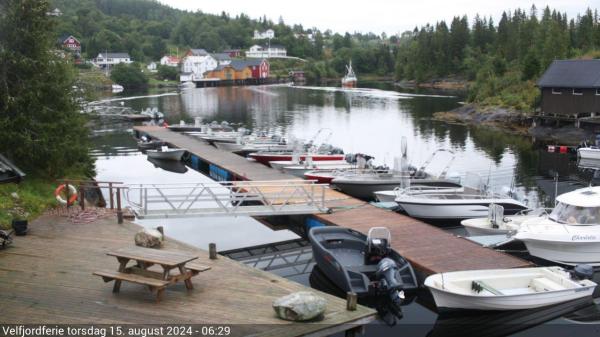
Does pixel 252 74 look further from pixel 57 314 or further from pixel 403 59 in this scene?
pixel 57 314

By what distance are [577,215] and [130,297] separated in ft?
43.3

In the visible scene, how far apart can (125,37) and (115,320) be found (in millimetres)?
188945

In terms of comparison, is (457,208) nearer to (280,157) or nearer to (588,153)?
(280,157)

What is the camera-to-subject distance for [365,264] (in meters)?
16.0

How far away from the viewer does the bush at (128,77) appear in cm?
13450

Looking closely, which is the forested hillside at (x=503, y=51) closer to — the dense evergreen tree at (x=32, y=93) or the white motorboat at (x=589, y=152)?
the white motorboat at (x=589, y=152)

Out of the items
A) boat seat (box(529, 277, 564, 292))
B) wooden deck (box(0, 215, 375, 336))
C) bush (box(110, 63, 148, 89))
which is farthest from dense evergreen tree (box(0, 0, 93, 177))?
bush (box(110, 63, 148, 89))

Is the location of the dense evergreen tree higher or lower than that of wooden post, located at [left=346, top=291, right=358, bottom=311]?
higher

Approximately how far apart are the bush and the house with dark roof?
10334 centimetres

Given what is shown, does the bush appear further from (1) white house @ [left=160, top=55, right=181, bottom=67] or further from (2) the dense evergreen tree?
(2) the dense evergreen tree

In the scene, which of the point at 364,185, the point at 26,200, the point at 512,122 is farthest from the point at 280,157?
the point at 512,122

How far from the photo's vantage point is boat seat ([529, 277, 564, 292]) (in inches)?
570

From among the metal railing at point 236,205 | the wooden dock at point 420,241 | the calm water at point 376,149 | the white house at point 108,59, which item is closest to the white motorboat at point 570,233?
the wooden dock at point 420,241

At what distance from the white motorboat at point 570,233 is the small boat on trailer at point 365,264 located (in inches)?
181
